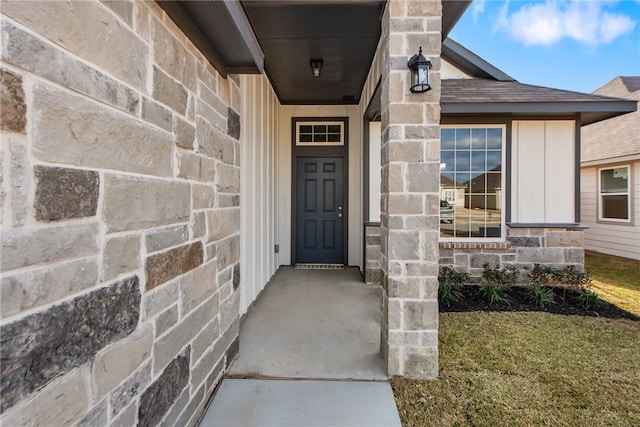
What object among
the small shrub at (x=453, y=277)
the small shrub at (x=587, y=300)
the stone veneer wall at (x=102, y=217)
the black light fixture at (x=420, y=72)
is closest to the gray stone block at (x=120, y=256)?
the stone veneer wall at (x=102, y=217)

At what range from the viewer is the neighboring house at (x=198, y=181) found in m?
0.84

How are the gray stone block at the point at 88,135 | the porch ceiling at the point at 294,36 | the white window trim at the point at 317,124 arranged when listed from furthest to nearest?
1. the white window trim at the point at 317,124
2. the porch ceiling at the point at 294,36
3. the gray stone block at the point at 88,135

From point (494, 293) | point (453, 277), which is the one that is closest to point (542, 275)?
point (494, 293)

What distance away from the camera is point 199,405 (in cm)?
182

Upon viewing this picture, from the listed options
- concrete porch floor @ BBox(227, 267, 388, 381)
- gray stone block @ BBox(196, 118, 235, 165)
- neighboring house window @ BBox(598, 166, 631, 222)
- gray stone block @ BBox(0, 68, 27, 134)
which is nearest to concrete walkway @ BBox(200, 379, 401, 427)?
concrete porch floor @ BBox(227, 267, 388, 381)

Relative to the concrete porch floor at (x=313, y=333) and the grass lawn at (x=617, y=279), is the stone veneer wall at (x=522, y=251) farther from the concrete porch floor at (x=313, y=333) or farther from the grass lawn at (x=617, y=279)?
the concrete porch floor at (x=313, y=333)

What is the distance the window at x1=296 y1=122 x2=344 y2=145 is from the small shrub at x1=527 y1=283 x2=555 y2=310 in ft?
12.5

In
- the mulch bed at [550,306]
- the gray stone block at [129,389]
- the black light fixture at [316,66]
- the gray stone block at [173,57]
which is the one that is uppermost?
the black light fixture at [316,66]

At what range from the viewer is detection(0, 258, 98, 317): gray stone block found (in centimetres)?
76

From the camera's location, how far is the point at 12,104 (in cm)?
77

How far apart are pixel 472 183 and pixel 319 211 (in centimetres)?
266

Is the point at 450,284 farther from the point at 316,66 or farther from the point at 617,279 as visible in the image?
the point at 316,66

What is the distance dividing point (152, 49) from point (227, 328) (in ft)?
6.08

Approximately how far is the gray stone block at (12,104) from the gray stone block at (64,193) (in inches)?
4.6
